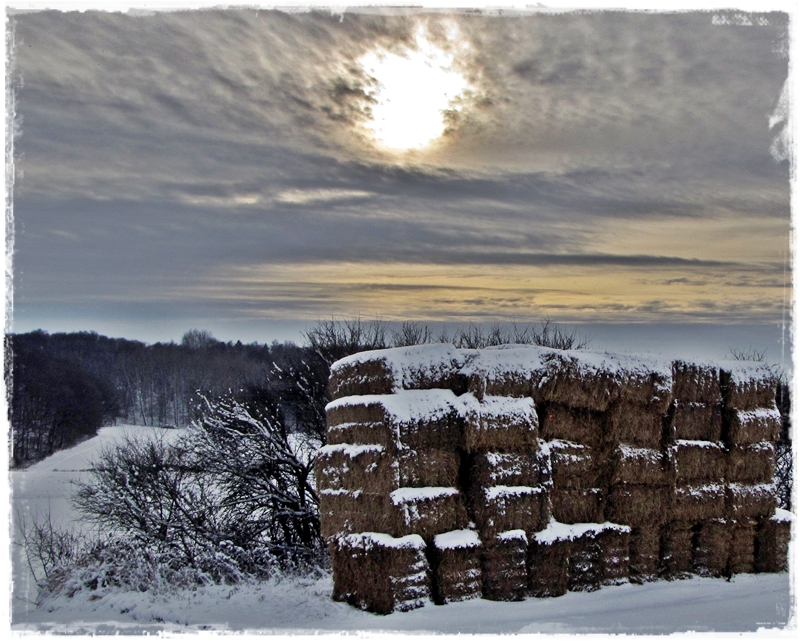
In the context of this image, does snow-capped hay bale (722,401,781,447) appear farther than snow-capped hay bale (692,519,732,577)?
Answer: Yes

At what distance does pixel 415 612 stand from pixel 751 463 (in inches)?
270

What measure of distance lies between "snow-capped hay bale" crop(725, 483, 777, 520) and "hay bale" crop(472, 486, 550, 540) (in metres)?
3.97

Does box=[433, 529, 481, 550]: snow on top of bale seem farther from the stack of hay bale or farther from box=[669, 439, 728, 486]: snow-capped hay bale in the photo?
box=[669, 439, 728, 486]: snow-capped hay bale

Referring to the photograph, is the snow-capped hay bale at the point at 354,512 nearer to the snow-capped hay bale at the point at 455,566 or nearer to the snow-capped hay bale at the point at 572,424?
the snow-capped hay bale at the point at 455,566

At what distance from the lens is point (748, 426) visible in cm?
1286

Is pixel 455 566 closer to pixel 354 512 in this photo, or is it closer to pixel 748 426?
pixel 354 512

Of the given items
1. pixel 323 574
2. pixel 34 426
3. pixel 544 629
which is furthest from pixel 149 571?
pixel 34 426

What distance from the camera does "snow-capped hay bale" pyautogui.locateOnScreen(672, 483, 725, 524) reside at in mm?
12320

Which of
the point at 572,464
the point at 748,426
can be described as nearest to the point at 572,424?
the point at 572,464

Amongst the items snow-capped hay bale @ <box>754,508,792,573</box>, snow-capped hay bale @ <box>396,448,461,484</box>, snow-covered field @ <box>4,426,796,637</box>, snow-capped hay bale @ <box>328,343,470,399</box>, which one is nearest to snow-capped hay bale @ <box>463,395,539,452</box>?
snow-capped hay bale @ <box>396,448,461,484</box>

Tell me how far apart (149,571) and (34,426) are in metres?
20.5

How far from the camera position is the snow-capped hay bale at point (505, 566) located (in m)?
10.4

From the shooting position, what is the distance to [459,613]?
9656mm

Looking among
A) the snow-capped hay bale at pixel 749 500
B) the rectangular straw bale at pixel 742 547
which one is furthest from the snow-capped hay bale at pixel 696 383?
the rectangular straw bale at pixel 742 547
